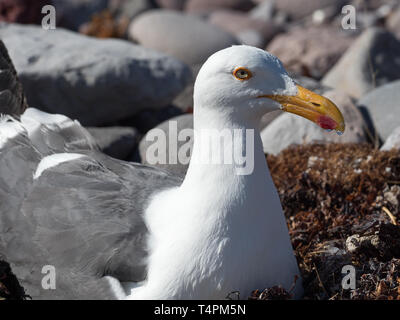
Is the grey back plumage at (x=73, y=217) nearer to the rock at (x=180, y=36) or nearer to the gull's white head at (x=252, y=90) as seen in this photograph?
the gull's white head at (x=252, y=90)

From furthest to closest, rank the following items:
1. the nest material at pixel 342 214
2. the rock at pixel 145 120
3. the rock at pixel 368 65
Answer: the rock at pixel 368 65, the rock at pixel 145 120, the nest material at pixel 342 214

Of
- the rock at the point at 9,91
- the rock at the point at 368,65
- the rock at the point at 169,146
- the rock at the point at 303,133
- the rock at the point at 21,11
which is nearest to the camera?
the rock at the point at 9,91

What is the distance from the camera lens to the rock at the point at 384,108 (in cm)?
667

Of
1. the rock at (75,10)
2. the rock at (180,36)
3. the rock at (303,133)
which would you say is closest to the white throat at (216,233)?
the rock at (303,133)

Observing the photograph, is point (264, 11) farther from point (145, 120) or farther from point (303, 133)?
point (303, 133)

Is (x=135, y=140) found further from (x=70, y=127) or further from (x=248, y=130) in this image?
(x=248, y=130)

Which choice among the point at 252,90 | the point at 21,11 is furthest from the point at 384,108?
the point at 21,11

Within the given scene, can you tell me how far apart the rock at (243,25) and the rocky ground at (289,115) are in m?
1.16

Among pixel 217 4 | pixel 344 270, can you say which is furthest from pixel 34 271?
pixel 217 4

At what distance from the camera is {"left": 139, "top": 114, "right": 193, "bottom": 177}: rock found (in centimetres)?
555

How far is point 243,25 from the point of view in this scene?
1298 cm

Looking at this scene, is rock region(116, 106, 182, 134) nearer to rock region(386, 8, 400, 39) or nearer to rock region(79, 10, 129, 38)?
rock region(79, 10, 129, 38)

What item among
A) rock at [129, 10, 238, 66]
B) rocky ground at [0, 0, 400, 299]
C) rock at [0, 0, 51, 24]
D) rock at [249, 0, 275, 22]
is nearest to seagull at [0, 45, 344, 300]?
rocky ground at [0, 0, 400, 299]

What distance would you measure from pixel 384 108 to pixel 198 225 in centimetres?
396
